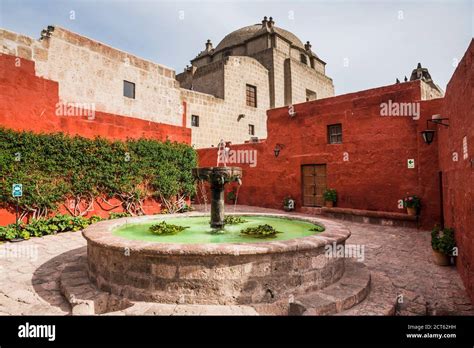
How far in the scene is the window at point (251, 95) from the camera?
66.4 feet

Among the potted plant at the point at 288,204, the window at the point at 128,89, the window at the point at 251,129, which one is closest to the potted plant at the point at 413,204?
the potted plant at the point at 288,204

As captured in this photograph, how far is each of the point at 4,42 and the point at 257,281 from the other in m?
9.94

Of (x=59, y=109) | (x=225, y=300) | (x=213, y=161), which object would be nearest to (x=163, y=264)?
(x=225, y=300)

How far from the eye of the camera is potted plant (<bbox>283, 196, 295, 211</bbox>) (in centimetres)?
1222

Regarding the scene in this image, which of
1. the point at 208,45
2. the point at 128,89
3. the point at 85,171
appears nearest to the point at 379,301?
the point at 85,171

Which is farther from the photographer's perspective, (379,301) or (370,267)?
(370,267)

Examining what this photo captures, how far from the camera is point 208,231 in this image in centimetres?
535

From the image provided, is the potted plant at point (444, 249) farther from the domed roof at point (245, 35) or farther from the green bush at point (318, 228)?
the domed roof at point (245, 35)

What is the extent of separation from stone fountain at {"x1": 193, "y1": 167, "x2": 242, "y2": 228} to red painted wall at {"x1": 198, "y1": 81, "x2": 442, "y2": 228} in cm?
665

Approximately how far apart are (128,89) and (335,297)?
12.4 metres

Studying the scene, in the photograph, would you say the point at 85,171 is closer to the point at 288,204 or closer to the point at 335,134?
the point at 288,204
